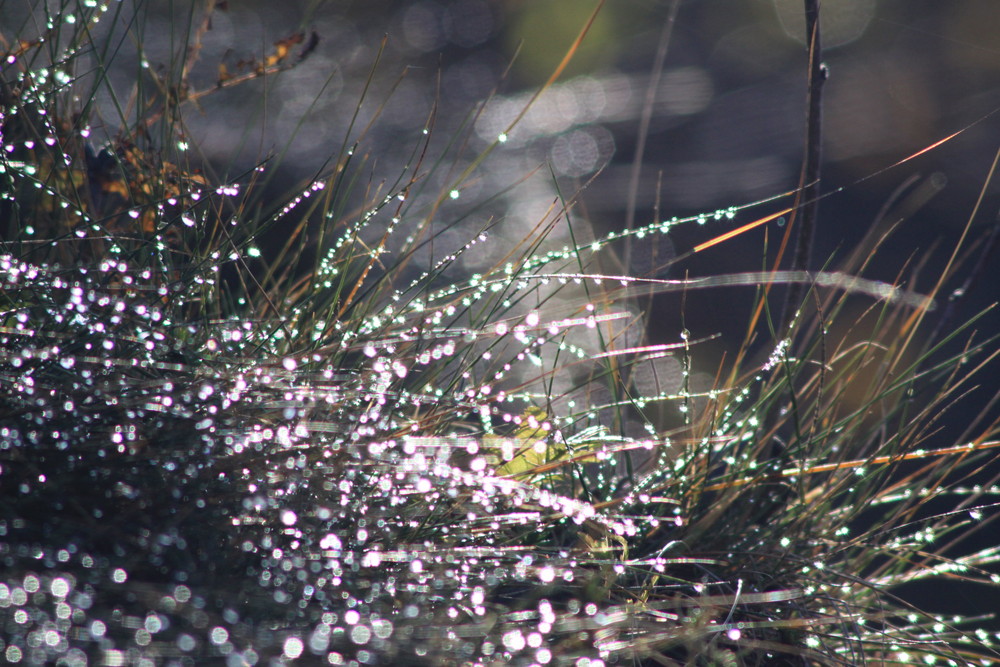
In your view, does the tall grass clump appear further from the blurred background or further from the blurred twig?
the blurred background

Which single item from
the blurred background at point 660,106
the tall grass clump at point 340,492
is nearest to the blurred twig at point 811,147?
the tall grass clump at point 340,492

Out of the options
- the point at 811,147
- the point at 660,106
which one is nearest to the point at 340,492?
the point at 811,147

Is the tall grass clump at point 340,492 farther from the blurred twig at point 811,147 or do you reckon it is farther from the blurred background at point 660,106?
the blurred background at point 660,106

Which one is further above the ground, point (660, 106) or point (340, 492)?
point (340, 492)

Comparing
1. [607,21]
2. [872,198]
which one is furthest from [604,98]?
[872,198]

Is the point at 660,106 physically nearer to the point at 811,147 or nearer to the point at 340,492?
the point at 811,147

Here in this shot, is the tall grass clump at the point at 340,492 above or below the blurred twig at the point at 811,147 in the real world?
below

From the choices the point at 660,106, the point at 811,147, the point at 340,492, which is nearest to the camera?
the point at 340,492

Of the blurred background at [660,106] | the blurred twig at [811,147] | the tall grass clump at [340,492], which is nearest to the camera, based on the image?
the tall grass clump at [340,492]

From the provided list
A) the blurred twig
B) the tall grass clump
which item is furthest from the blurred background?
the tall grass clump

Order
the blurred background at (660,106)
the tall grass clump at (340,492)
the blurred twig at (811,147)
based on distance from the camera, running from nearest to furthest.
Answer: the tall grass clump at (340,492) < the blurred twig at (811,147) < the blurred background at (660,106)

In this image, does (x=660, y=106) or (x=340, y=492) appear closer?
(x=340, y=492)

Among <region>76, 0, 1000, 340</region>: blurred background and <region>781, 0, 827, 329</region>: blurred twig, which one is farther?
<region>76, 0, 1000, 340</region>: blurred background
